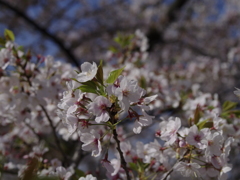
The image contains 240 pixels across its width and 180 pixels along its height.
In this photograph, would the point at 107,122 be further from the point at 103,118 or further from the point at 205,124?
the point at 205,124

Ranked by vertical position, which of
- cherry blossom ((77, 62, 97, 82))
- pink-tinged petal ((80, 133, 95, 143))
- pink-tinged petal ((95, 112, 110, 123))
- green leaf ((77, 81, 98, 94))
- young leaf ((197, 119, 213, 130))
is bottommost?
young leaf ((197, 119, 213, 130))

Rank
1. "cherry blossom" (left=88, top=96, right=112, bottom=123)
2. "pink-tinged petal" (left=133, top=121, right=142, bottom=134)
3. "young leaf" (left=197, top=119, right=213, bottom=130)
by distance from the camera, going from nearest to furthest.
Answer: "cherry blossom" (left=88, top=96, right=112, bottom=123), "pink-tinged petal" (left=133, top=121, right=142, bottom=134), "young leaf" (left=197, top=119, right=213, bottom=130)

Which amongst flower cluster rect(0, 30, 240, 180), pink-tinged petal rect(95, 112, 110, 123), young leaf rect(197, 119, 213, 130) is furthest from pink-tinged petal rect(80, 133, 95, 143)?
young leaf rect(197, 119, 213, 130)

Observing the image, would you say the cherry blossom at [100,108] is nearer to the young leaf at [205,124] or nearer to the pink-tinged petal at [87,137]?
the pink-tinged petal at [87,137]

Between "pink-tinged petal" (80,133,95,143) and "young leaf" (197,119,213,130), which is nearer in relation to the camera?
"pink-tinged petal" (80,133,95,143)

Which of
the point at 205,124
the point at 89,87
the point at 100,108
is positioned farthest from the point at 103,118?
the point at 205,124

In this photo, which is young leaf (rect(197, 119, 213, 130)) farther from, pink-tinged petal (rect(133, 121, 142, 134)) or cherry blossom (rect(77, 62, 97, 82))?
cherry blossom (rect(77, 62, 97, 82))

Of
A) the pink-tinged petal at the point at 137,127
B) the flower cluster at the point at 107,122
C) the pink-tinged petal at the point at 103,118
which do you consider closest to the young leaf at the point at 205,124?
the flower cluster at the point at 107,122

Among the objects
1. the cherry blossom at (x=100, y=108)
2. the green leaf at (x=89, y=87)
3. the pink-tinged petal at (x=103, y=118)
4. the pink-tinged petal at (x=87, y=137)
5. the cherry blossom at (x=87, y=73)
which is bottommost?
the pink-tinged petal at (x=87, y=137)

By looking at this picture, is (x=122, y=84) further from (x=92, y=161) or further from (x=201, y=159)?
(x=92, y=161)

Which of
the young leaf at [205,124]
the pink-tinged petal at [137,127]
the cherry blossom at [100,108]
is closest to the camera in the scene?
the cherry blossom at [100,108]

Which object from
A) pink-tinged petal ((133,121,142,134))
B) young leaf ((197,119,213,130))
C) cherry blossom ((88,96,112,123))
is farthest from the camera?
young leaf ((197,119,213,130))

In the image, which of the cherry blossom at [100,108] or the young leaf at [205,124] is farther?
the young leaf at [205,124]
